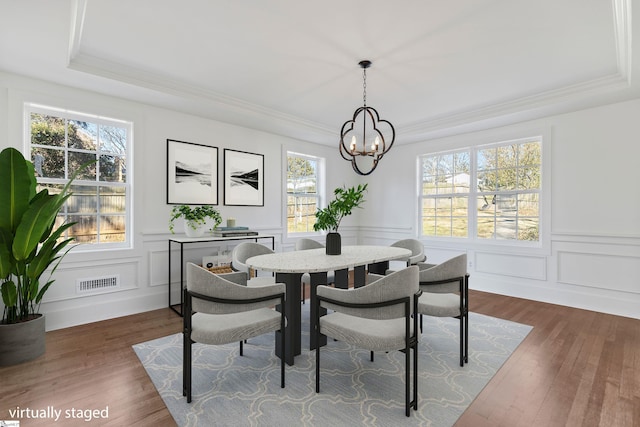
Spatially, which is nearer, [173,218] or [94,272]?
[94,272]

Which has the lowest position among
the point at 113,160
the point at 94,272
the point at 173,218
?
the point at 94,272

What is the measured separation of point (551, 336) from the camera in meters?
3.04

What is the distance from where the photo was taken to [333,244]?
114 inches

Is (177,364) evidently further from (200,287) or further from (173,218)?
(173,218)

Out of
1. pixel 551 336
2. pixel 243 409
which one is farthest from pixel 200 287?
pixel 551 336

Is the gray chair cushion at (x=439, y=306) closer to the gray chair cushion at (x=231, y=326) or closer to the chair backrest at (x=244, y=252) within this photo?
the gray chair cushion at (x=231, y=326)

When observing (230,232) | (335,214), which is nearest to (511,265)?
(335,214)

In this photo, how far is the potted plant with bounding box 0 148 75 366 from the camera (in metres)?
2.33

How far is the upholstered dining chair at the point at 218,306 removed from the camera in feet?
6.24

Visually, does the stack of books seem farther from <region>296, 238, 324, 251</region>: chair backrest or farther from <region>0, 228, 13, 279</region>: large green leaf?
<region>0, 228, 13, 279</region>: large green leaf

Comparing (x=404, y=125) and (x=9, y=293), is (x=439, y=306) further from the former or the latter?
(x=404, y=125)

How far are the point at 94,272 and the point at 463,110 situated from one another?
516cm

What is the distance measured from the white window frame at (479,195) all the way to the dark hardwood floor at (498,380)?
141 cm

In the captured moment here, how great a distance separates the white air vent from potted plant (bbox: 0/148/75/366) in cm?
71
